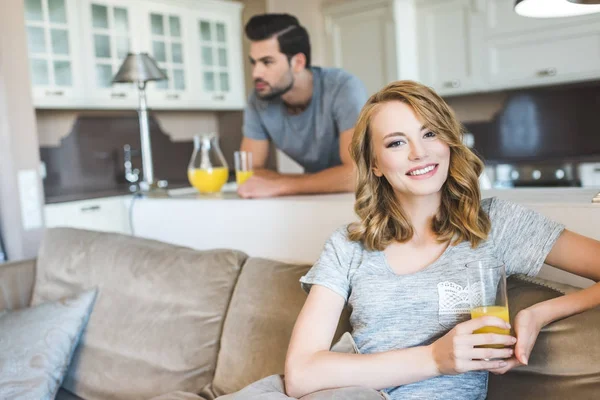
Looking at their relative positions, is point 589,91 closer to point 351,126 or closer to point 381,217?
point 351,126

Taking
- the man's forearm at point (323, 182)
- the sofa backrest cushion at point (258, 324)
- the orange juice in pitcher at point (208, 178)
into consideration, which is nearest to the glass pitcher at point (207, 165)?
the orange juice in pitcher at point (208, 178)

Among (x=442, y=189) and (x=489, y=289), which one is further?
(x=442, y=189)

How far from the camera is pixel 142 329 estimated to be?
1908 millimetres

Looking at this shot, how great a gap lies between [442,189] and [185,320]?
87 centimetres

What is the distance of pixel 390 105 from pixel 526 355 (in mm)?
548

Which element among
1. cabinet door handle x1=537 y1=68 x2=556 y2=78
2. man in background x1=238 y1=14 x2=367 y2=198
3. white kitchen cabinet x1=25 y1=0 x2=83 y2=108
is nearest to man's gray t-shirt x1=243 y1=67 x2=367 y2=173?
man in background x1=238 y1=14 x2=367 y2=198

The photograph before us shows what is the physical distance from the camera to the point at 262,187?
2129 mm

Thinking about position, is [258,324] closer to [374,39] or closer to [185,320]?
[185,320]

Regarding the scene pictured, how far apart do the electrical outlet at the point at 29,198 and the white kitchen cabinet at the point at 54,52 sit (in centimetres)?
116

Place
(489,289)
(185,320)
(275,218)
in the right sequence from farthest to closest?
(275,218)
(185,320)
(489,289)

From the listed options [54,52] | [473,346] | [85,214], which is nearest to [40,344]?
[473,346]

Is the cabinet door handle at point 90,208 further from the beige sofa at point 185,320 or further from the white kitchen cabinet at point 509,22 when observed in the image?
the white kitchen cabinet at point 509,22

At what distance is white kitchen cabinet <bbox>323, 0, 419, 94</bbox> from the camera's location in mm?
4363

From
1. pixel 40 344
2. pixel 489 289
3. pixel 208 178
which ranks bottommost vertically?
pixel 40 344
